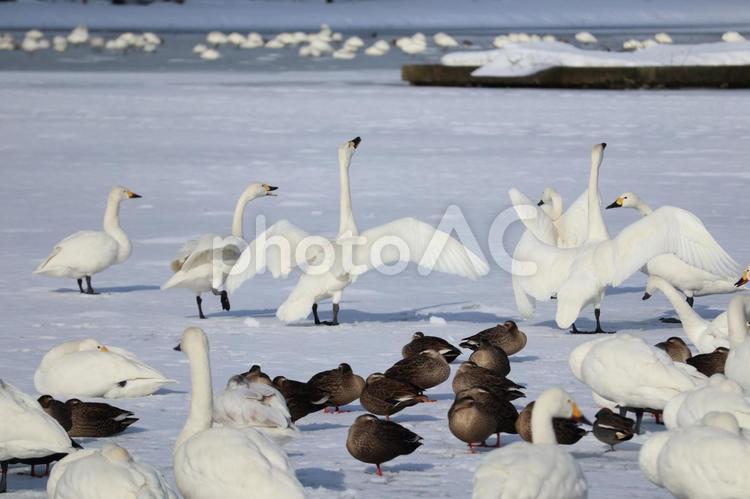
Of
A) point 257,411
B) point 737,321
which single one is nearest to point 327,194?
point 737,321

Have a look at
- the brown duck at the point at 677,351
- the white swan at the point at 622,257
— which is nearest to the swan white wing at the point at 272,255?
the white swan at the point at 622,257

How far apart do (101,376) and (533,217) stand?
362 cm

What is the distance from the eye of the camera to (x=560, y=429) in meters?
5.11

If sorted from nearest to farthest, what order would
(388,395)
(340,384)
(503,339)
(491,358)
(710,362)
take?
(388,395)
(340,384)
(710,362)
(491,358)
(503,339)

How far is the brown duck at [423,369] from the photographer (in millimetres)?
6070

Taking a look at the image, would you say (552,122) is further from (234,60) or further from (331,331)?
(234,60)

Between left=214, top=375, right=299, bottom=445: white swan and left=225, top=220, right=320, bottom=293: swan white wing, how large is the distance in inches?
109

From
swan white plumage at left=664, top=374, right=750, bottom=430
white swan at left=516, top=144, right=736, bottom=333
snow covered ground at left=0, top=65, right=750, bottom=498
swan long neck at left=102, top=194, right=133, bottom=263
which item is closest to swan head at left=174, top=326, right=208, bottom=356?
snow covered ground at left=0, top=65, right=750, bottom=498

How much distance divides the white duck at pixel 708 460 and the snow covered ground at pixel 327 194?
52 centimetres

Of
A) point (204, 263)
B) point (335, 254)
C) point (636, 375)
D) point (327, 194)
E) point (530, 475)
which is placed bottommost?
point (327, 194)

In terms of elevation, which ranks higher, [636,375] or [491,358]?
[636,375]

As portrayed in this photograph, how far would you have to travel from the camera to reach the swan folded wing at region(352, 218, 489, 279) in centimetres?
805

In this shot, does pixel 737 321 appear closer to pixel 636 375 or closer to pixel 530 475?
pixel 636 375

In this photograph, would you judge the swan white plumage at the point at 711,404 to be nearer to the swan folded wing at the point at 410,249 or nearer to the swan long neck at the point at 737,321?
the swan long neck at the point at 737,321
